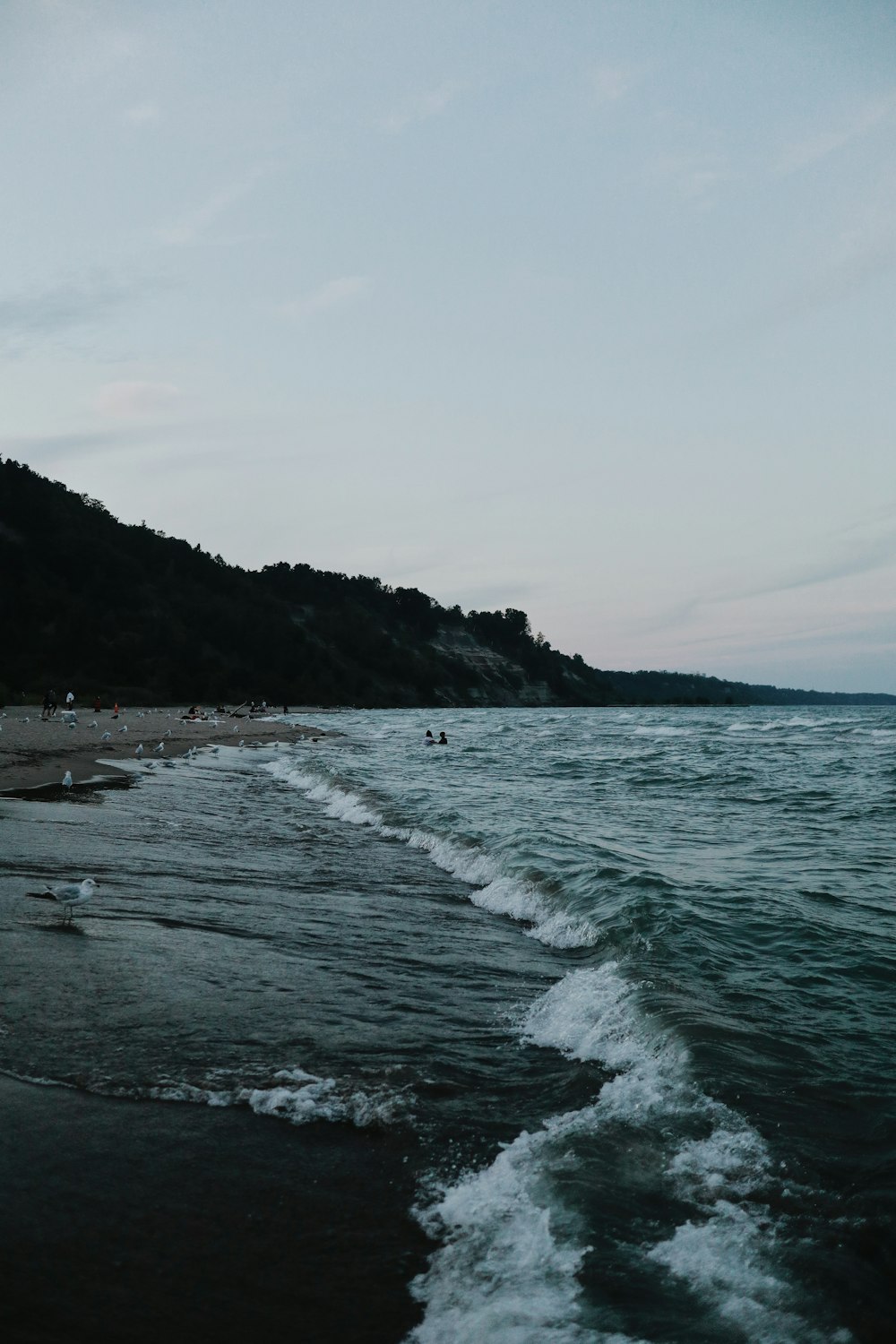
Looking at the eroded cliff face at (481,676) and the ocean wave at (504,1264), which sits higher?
the eroded cliff face at (481,676)

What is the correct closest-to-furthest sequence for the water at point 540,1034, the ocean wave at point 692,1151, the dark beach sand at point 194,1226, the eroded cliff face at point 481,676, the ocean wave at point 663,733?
1. the dark beach sand at point 194,1226
2. the ocean wave at point 692,1151
3. the water at point 540,1034
4. the ocean wave at point 663,733
5. the eroded cliff face at point 481,676

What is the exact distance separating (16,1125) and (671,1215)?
3.50 m

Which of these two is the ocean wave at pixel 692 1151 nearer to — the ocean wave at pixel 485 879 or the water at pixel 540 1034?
the water at pixel 540 1034

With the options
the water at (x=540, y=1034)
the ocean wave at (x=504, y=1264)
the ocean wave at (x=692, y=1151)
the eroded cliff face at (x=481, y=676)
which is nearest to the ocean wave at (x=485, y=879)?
the water at (x=540, y=1034)

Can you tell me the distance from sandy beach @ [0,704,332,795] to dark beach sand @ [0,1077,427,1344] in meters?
14.9

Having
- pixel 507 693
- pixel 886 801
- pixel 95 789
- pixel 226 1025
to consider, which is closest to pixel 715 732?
pixel 886 801

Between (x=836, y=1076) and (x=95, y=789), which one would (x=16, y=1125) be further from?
(x=95, y=789)

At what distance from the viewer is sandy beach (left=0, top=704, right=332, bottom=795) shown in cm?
2136

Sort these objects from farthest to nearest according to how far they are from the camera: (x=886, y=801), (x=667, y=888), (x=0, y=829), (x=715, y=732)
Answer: (x=715, y=732), (x=886, y=801), (x=0, y=829), (x=667, y=888)

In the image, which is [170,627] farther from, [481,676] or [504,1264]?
[504,1264]

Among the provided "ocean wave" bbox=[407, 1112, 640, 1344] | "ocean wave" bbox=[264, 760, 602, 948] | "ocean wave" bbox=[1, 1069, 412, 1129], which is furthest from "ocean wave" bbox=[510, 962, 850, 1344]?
"ocean wave" bbox=[264, 760, 602, 948]

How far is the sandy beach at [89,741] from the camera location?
21.4 metres

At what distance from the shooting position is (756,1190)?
4.51 metres

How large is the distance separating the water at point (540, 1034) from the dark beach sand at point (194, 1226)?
196 mm
